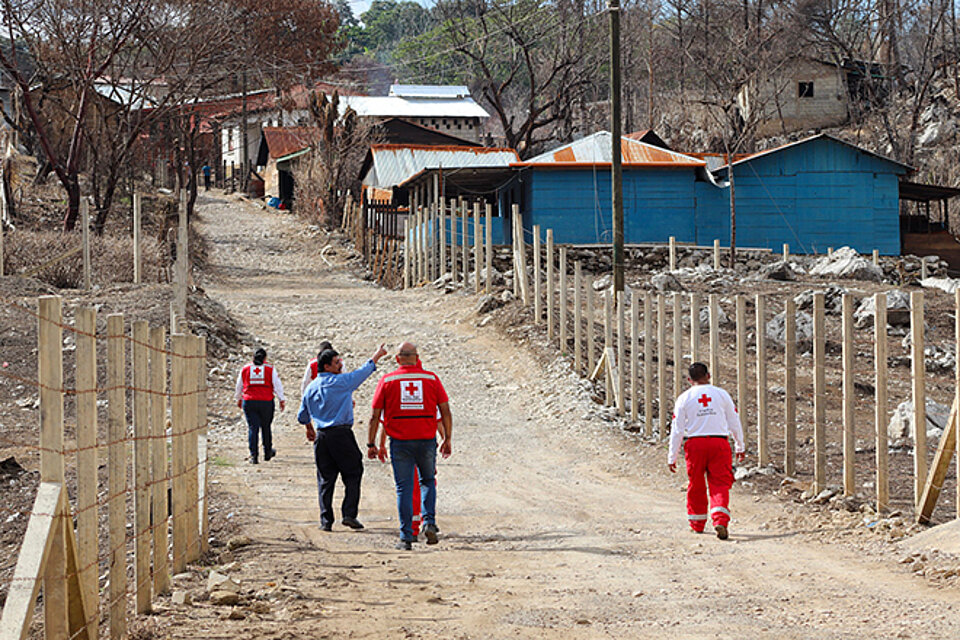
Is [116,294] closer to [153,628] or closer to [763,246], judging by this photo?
[153,628]

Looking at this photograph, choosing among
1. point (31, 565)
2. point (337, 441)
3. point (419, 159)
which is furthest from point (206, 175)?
point (31, 565)

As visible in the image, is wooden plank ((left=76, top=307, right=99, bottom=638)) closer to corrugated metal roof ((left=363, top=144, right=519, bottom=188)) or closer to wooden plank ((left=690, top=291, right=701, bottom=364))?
wooden plank ((left=690, top=291, right=701, bottom=364))

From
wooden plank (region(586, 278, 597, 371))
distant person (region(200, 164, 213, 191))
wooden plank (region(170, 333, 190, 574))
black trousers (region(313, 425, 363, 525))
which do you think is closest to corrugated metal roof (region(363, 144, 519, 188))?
wooden plank (region(586, 278, 597, 371))

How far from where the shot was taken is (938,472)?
26.2 feet

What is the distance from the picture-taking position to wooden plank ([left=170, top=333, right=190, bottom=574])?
7133mm

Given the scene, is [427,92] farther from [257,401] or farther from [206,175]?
[257,401]

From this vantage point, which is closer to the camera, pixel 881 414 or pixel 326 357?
pixel 881 414

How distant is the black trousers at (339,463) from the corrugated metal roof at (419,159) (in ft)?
99.7

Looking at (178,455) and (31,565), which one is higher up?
(178,455)

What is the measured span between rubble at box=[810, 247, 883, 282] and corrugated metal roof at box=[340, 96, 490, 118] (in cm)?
3203

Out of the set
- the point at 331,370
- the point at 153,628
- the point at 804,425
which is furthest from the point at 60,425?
the point at 804,425

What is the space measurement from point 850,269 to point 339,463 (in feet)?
76.9

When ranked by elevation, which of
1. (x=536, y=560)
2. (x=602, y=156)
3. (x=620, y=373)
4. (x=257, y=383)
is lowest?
(x=536, y=560)

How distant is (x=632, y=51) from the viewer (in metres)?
64.3
